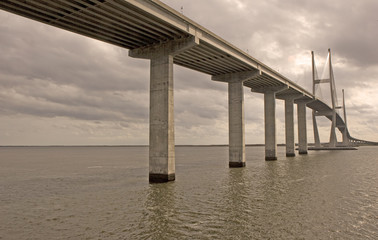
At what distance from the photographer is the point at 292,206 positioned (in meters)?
14.5

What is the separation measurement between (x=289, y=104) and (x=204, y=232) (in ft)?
192

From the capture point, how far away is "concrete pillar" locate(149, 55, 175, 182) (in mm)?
24453

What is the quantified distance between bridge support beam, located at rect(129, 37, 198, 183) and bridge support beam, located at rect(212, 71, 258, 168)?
15438mm

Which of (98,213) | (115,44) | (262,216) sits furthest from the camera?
(115,44)

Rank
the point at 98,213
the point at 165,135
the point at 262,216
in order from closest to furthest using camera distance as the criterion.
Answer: the point at 262,216
the point at 98,213
the point at 165,135

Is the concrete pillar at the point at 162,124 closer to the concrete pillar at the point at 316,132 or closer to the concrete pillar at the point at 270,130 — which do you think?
the concrete pillar at the point at 270,130

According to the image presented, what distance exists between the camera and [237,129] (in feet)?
127

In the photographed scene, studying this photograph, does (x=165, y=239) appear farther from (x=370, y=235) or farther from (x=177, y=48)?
(x=177, y=48)

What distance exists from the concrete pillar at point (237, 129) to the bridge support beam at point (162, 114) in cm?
1541

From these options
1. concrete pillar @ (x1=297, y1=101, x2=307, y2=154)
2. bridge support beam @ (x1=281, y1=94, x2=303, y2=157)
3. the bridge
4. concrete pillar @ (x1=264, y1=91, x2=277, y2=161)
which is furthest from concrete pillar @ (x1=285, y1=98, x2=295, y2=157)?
the bridge

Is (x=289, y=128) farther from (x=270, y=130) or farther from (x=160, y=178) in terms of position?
(x=160, y=178)

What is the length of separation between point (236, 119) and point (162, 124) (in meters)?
16.6

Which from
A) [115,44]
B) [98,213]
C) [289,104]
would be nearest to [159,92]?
[115,44]

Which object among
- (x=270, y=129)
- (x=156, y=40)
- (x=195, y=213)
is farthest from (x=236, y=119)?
(x=195, y=213)
